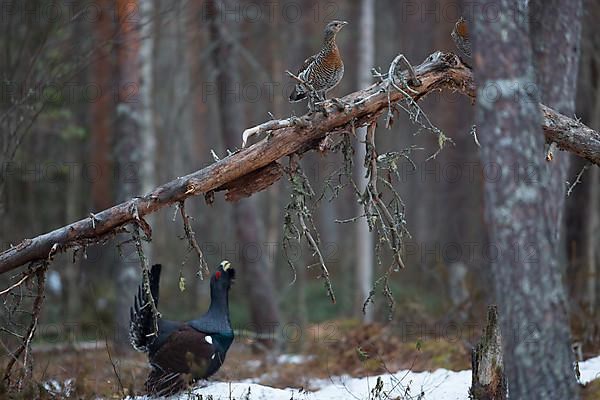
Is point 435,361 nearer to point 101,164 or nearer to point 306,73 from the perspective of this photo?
point 306,73

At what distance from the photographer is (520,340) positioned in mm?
5078

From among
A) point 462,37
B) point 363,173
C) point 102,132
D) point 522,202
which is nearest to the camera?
point 522,202

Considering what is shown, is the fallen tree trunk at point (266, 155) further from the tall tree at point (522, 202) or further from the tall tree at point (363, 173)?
the tall tree at point (363, 173)

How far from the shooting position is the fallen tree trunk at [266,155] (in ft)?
21.6

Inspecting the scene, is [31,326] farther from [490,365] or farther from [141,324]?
[490,365]

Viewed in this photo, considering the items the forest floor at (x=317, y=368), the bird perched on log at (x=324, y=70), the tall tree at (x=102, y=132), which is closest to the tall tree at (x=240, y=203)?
the forest floor at (x=317, y=368)

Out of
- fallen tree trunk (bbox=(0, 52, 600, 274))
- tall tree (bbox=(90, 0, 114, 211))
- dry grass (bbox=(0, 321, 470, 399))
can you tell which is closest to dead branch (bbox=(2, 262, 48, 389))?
fallen tree trunk (bbox=(0, 52, 600, 274))

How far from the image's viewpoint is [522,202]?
501 centimetres

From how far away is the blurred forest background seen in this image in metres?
11.7

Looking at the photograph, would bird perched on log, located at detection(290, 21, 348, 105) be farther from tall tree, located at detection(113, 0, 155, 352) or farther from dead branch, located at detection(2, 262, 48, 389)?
tall tree, located at detection(113, 0, 155, 352)

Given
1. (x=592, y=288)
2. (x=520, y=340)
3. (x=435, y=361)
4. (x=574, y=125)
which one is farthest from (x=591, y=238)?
(x=520, y=340)

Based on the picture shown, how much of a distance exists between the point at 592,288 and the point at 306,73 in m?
7.29

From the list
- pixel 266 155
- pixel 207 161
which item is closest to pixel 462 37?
pixel 266 155

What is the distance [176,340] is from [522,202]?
13.9 ft
